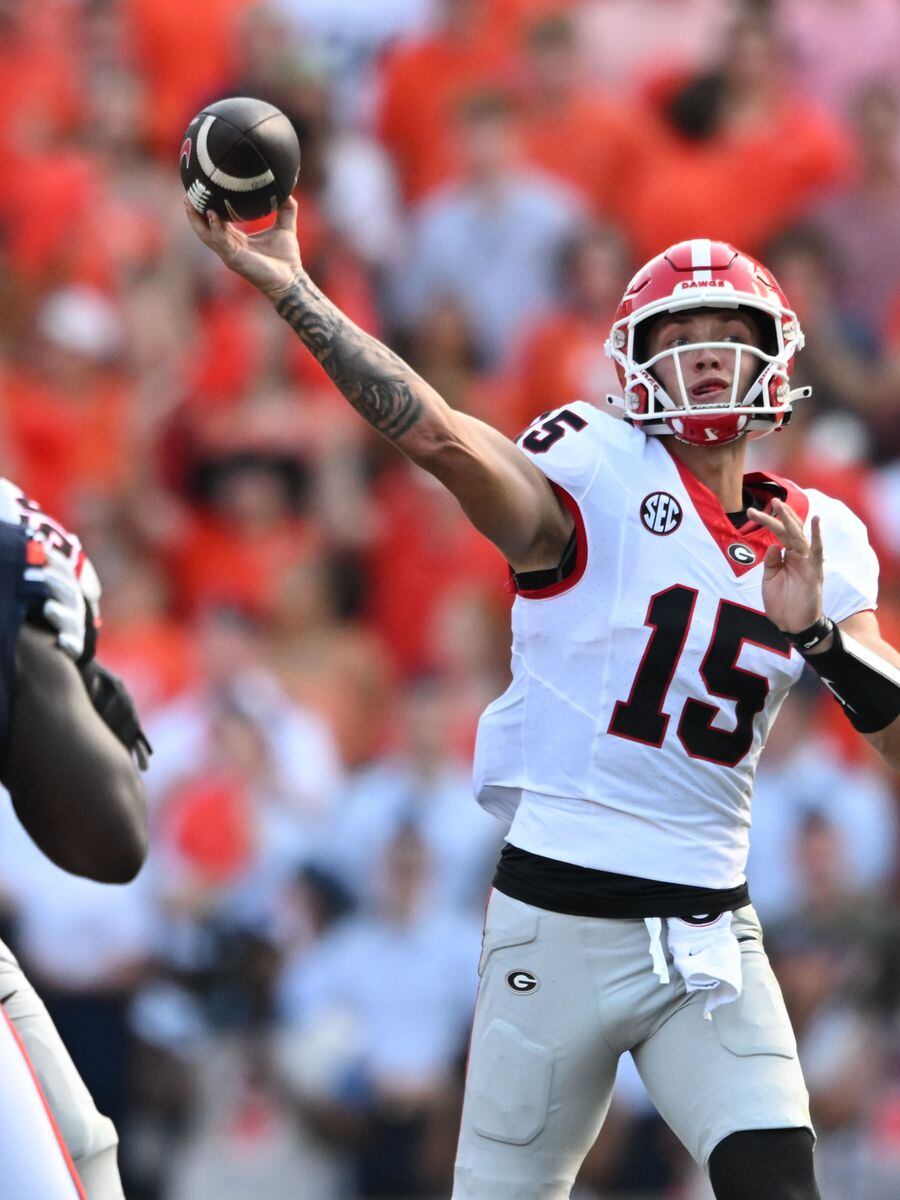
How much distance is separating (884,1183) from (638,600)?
3.62 m

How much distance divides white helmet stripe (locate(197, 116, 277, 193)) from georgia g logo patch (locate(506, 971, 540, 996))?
1539 mm

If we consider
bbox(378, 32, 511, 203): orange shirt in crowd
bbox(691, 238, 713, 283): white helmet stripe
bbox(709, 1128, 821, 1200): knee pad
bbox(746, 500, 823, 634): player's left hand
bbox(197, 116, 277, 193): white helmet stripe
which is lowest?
bbox(709, 1128, 821, 1200): knee pad

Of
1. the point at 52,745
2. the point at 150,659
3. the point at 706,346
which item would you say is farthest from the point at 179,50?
the point at 52,745

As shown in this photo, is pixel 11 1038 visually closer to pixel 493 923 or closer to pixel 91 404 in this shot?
pixel 493 923

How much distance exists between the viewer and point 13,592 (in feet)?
10.5

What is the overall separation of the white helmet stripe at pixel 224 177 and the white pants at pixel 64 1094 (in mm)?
1439

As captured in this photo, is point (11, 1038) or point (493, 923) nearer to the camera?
point (11, 1038)

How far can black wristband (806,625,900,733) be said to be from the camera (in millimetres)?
3742

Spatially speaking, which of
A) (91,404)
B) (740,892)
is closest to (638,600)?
(740,892)

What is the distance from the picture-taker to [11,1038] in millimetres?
3064

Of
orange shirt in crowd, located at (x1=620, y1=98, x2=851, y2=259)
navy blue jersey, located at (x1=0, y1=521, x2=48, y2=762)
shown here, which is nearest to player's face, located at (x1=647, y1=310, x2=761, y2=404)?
navy blue jersey, located at (x1=0, y1=521, x2=48, y2=762)

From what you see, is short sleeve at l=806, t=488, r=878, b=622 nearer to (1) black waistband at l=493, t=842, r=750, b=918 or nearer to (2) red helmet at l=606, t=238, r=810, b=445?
(2) red helmet at l=606, t=238, r=810, b=445

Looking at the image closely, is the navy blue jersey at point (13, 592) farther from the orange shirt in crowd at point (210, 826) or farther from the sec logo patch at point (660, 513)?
the orange shirt in crowd at point (210, 826)

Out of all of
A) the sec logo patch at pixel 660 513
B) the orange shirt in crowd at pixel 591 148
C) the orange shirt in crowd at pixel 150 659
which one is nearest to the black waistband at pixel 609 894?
the sec logo patch at pixel 660 513
